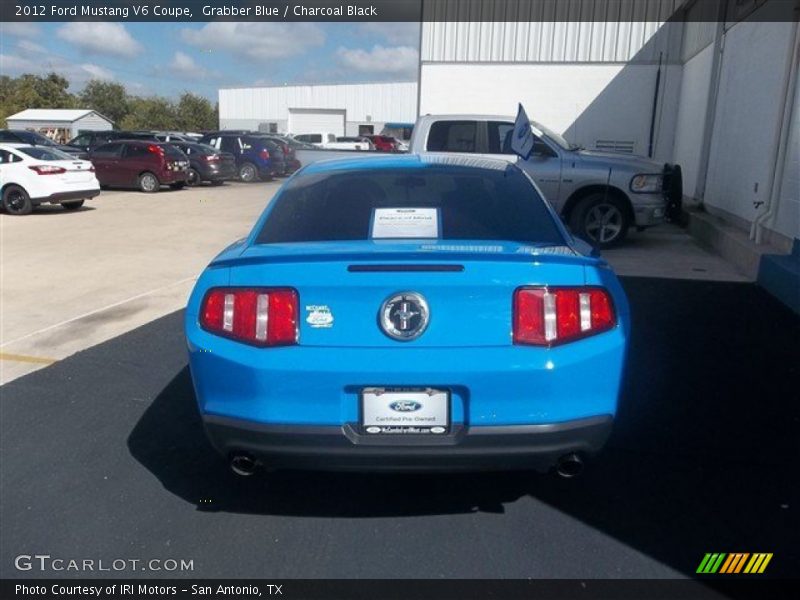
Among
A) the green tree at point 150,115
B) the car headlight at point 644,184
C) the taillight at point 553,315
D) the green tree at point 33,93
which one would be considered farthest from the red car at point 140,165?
the green tree at point 150,115

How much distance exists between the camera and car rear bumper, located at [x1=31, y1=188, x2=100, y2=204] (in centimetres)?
1550

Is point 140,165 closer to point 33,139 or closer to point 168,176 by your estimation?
point 168,176

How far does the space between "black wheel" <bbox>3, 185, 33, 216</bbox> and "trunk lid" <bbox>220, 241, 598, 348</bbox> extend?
588 inches

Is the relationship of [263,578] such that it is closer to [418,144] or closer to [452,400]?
[452,400]

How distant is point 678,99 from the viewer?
17609 millimetres

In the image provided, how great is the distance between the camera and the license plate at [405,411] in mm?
2674

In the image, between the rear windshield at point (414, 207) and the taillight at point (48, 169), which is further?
the taillight at point (48, 169)

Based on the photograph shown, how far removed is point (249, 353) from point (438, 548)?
1167 millimetres

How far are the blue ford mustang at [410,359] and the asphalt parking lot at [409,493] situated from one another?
465 mm

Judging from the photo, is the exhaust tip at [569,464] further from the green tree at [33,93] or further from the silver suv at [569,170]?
the green tree at [33,93]

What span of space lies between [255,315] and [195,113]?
98365 mm

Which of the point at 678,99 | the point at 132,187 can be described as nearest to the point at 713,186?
the point at 678,99

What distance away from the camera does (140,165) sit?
2138 cm

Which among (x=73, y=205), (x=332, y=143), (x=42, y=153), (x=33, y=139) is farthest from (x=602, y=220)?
(x=332, y=143)
